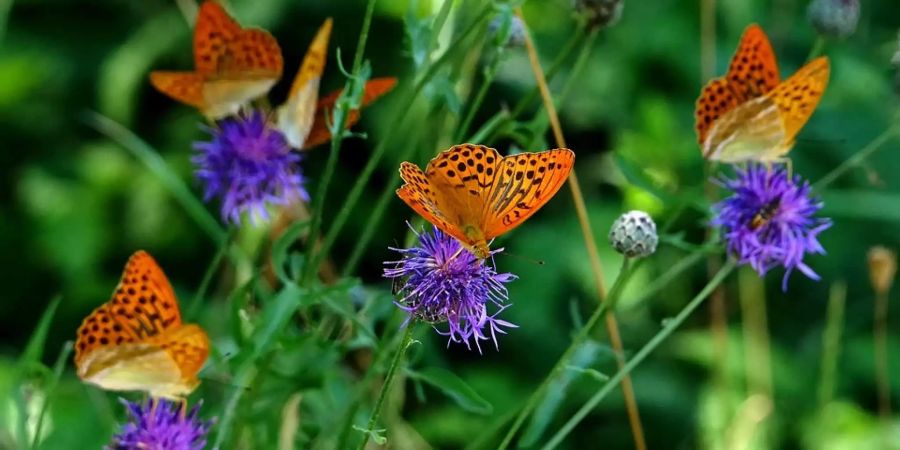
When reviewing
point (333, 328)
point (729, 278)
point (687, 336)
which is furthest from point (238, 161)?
point (729, 278)

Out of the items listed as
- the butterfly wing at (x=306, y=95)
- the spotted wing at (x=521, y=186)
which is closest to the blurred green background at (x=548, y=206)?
the butterfly wing at (x=306, y=95)

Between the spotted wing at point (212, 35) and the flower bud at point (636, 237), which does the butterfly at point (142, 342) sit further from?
the flower bud at point (636, 237)

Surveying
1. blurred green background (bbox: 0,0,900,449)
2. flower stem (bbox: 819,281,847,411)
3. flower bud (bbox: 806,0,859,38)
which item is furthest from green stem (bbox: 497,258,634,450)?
flower stem (bbox: 819,281,847,411)

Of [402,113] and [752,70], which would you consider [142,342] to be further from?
[752,70]

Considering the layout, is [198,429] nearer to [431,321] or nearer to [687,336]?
[431,321]

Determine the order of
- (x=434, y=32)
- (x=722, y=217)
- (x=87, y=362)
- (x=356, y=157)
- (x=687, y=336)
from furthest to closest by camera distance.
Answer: (x=356, y=157), (x=687, y=336), (x=722, y=217), (x=434, y=32), (x=87, y=362)

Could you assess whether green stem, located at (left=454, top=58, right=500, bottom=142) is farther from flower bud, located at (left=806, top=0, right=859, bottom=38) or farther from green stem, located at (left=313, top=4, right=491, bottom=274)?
flower bud, located at (left=806, top=0, right=859, bottom=38)
